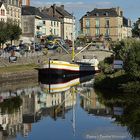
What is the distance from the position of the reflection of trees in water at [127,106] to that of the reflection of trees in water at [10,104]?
7211 mm

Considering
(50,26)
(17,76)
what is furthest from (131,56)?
(50,26)

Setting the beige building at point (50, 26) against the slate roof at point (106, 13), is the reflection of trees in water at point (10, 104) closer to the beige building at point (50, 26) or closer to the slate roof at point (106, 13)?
the beige building at point (50, 26)

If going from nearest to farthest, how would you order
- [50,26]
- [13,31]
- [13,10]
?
[13,31], [13,10], [50,26]

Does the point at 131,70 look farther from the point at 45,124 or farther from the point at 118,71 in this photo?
the point at 45,124

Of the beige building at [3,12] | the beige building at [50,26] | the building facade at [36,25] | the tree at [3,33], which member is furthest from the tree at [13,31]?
the beige building at [50,26]

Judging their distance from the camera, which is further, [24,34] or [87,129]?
[24,34]

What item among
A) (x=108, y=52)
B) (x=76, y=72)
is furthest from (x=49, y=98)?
(x=108, y=52)

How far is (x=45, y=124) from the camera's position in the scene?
35.0m

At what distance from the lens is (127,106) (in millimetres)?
41719

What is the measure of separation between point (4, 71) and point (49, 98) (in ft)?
50.4

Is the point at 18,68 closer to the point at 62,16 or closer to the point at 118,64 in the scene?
the point at 118,64

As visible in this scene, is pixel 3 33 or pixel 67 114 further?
pixel 3 33

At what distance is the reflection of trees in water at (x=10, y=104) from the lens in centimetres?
4165

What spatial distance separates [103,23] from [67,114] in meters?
114
